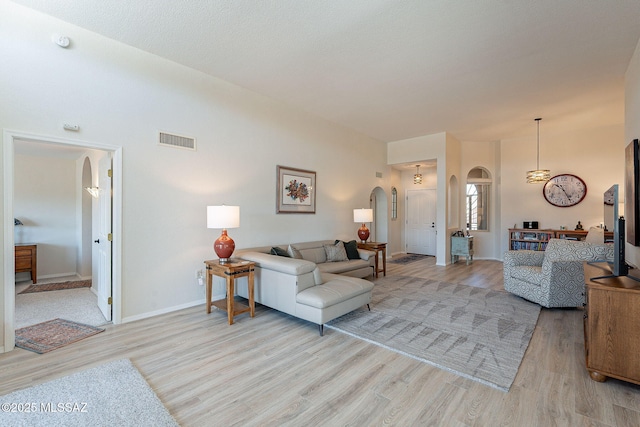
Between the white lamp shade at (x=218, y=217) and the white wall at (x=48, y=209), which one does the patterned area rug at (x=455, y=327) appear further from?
the white wall at (x=48, y=209)

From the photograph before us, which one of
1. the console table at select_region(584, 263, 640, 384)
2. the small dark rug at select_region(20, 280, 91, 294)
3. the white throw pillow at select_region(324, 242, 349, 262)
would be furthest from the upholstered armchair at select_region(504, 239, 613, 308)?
the small dark rug at select_region(20, 280, 91, 294)

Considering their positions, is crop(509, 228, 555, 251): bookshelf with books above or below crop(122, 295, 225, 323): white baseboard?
above

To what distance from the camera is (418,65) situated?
367 centimetres

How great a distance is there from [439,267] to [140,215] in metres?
6.12

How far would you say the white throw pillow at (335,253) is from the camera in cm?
525

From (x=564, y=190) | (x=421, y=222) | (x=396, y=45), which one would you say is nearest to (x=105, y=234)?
(x=396, y=45)

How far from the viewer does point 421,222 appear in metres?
8.91

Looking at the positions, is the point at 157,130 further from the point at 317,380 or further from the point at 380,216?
→ the point at 380,216

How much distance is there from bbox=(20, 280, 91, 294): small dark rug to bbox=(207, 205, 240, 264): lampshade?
3284 mm

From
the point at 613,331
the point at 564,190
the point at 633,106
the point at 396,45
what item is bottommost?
the point at 613,331

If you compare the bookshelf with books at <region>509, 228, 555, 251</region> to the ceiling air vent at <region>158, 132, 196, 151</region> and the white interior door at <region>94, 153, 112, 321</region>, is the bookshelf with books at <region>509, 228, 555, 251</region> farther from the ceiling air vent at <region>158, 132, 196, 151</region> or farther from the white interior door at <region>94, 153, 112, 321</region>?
the white interior door at <region>94, 153, 112, 321</region>

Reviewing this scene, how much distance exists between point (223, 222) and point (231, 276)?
0.66 meters

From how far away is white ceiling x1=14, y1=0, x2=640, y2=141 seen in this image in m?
2.68

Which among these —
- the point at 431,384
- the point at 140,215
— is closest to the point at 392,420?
the point at 431,384
